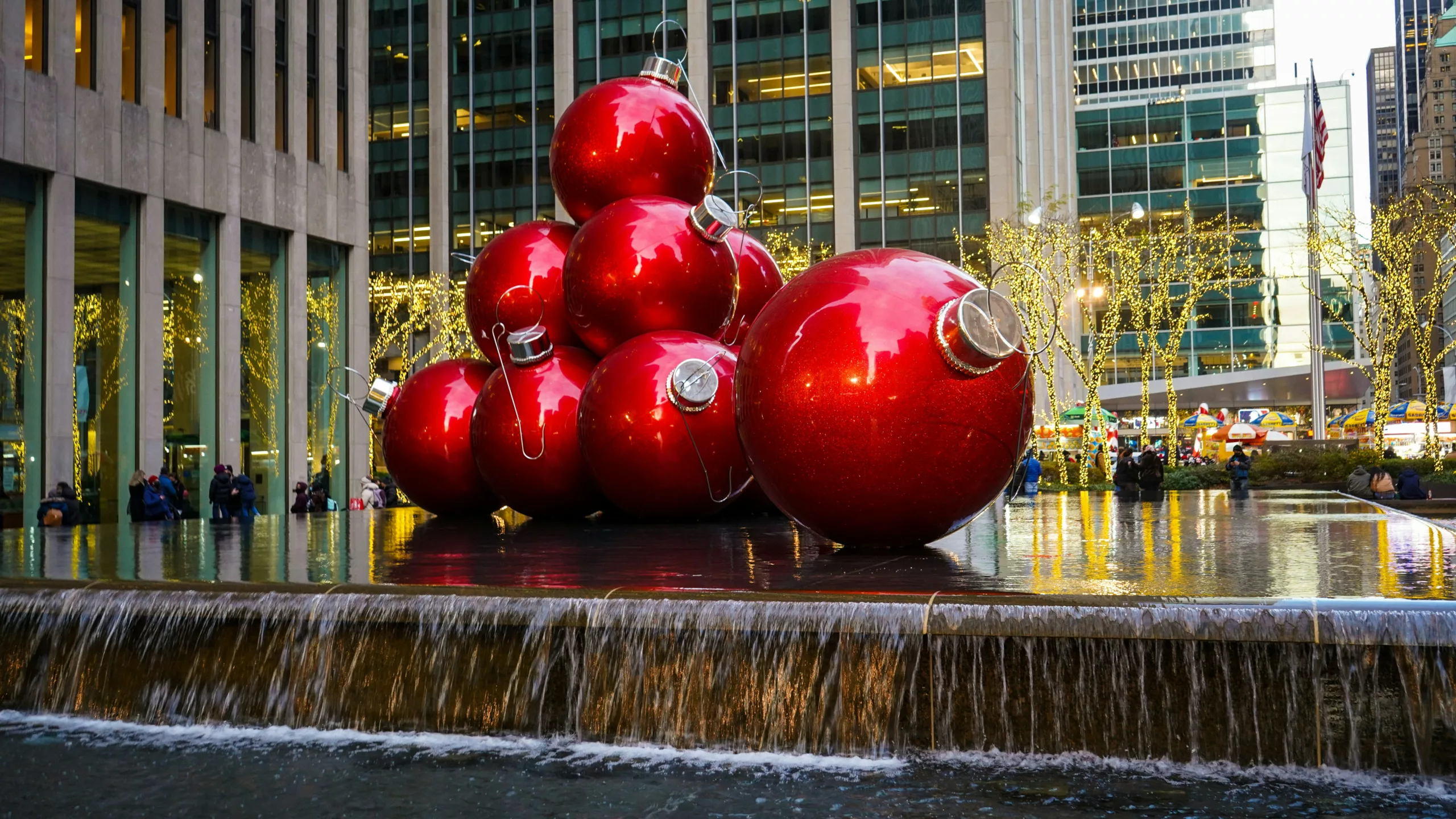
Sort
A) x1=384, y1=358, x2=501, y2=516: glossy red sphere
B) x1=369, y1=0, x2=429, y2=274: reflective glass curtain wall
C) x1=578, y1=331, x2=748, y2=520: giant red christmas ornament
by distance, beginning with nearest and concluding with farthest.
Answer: x1=578, y1=331, x2=748, y2=520: giant red christmas ornament < x1=384, y1=358, x2=501, y2=516: glossy red sphere < x1=369, y1=0, x2=429, y2=274: reflective glass curtain wall

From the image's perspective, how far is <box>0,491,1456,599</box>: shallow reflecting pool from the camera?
19.0ft

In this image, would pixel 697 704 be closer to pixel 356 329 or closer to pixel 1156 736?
pixel 1156 736

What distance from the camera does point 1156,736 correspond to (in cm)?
492

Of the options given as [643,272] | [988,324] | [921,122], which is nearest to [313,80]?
[643,272]

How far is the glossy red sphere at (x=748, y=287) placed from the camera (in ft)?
37.9

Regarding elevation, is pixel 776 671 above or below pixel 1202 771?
above

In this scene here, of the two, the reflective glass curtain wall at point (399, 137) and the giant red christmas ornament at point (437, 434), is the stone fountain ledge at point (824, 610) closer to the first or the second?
the giant red christmas ornament at point (437, 434)

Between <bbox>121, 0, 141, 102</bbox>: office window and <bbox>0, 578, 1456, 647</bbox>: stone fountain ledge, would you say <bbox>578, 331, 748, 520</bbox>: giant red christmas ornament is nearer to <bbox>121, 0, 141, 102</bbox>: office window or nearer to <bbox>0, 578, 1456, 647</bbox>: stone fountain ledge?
<bbox>0, 578, 1456, 647</bbox>: stone fountain ledge

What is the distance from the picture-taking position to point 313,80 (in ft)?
98.8

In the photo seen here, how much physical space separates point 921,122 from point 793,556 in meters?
47.4

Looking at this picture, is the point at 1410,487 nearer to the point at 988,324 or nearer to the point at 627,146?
the point at 627,146

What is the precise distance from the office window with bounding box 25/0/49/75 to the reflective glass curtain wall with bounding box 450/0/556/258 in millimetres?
34860

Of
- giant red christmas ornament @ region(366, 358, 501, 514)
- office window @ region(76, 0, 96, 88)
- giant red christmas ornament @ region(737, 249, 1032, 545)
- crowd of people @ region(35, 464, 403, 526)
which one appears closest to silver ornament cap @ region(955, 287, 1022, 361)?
giant red christmas ornament @ region(737, 249, 1032, 545)

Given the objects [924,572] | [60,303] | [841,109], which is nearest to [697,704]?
[924,572]
